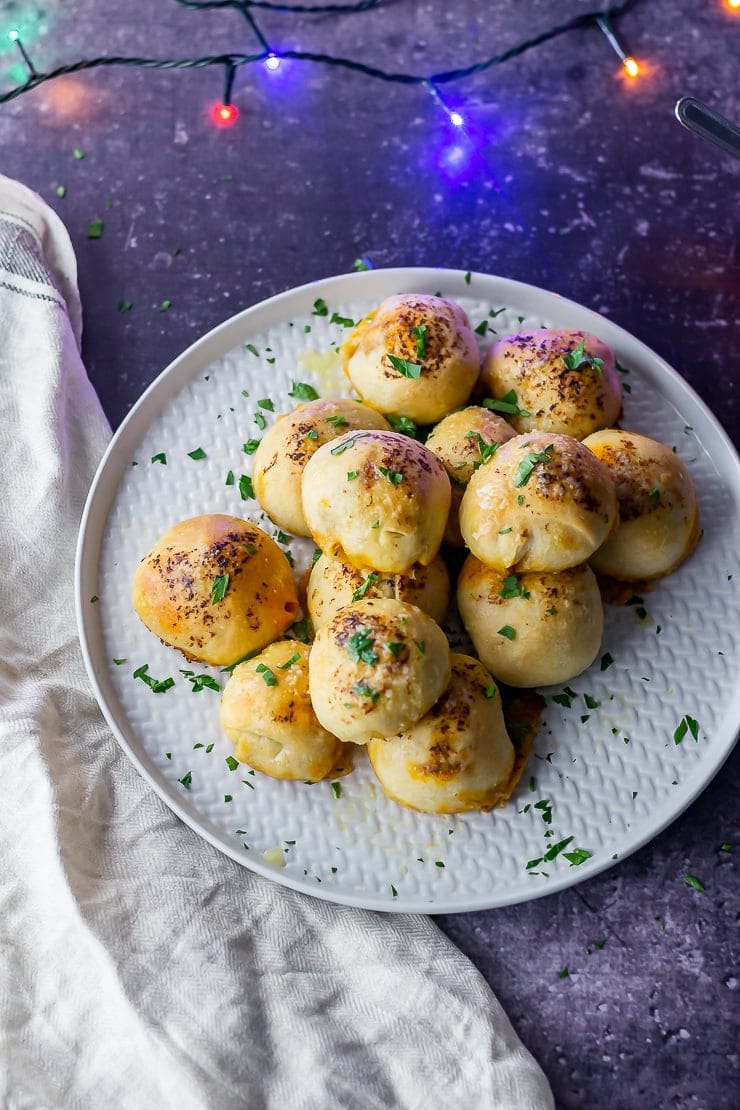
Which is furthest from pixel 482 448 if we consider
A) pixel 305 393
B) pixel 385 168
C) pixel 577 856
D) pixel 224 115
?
Answer: pixel 224 115

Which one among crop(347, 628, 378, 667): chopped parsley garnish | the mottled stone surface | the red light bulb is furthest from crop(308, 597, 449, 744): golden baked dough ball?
the red light bulb

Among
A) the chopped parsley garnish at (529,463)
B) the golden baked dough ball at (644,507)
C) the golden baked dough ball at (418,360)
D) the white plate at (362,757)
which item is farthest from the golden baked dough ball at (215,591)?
the golden baked dough ball at (644,507)

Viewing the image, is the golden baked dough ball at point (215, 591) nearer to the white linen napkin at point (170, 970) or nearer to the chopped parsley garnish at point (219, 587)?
the chopped parsley garnish at point (219, 587)

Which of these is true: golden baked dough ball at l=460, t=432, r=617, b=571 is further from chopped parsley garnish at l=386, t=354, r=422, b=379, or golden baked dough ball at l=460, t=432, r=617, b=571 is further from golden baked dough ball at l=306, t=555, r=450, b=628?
chopped parsley garnish at l=386, t=354, r=422, b=379

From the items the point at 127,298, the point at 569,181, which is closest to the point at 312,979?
the point at 127,298

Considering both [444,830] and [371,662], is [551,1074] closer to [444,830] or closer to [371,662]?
[444,830]

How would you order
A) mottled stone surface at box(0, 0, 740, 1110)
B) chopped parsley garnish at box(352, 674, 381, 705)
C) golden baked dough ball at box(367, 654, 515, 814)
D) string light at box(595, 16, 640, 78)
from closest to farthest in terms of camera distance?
chopped parsley garnish at box(352, 674, 381, 705) < golden baked dough ball at box(367, 654, 515, 814) < mottled stone surface at box(0, 0, 740, 1110) < string light at box(595, 16, 640, 78)
